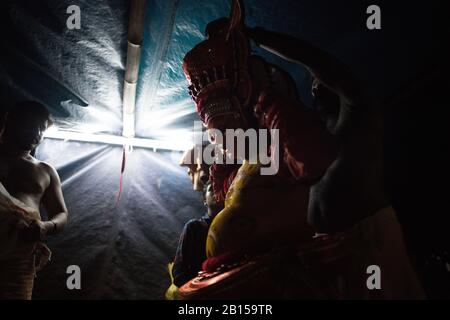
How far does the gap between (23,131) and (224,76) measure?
188cm

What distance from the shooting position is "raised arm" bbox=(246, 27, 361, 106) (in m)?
1.44

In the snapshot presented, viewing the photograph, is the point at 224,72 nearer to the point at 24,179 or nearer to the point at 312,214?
the point at 312,214

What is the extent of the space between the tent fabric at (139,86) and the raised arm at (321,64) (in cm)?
18

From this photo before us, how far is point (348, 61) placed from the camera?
2.53 metres

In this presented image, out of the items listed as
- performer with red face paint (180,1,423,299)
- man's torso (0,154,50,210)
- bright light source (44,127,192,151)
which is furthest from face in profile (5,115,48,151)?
performer with red face paint (180,1,423,299)

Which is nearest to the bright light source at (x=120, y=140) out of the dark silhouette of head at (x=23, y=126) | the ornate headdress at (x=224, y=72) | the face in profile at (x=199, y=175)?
the face in profile at (x=199, y=175)

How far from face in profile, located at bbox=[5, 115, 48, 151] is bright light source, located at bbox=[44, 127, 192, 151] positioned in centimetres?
107

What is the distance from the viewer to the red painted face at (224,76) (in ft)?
6.15

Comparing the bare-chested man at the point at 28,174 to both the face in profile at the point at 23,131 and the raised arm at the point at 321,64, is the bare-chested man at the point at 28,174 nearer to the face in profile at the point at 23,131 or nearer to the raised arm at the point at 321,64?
the face in profile at the point at 23,131

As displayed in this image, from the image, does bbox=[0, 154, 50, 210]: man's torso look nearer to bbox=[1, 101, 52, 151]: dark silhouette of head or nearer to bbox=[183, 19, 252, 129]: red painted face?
bbox=[1, 101, 52, 151]: dark silhouette of head

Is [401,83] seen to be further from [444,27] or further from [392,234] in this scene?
[392,234]

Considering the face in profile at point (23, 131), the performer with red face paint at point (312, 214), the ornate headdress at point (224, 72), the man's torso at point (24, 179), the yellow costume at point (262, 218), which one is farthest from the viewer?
the face in profile at point (23, 131)

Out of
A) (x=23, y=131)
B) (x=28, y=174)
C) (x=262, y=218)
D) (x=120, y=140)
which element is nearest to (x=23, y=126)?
(x=23, y=131)
